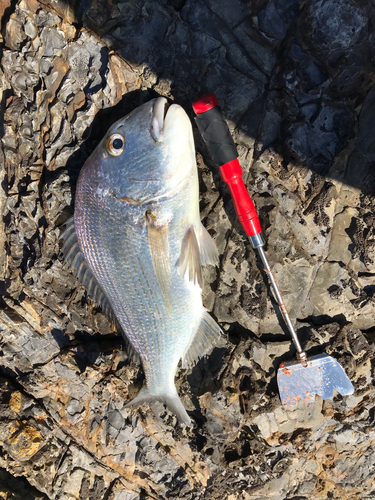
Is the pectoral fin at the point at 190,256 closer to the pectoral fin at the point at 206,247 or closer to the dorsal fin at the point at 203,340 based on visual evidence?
the pectoral fin at the point at 206,247

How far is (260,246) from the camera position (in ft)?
8.52

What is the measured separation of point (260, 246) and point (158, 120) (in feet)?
4.27

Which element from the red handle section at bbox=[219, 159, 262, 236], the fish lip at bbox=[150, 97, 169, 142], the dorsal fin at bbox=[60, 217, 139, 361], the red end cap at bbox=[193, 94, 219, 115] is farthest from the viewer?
the dorsal fin at bbox=[60, 217, 139, 361]

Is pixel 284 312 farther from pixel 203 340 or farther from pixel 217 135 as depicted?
pixel 217 135

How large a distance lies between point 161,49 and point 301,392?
3392 millimetres

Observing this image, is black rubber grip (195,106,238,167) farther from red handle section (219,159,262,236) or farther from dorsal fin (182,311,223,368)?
dorsal fin (182,311,223,368)

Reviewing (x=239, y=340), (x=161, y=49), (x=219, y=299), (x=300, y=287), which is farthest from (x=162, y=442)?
(x=161, y=49)

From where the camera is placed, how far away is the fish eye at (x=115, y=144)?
231 centimetres

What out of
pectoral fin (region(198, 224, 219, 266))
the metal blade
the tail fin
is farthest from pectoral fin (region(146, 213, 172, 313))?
the metal blade

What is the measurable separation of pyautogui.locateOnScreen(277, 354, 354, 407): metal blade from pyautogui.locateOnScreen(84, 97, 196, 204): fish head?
1.96 metres

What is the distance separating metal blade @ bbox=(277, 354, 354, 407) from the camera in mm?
2738

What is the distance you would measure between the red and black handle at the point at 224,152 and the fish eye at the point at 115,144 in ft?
2.05

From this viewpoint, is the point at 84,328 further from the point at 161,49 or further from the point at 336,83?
the point at 336,83

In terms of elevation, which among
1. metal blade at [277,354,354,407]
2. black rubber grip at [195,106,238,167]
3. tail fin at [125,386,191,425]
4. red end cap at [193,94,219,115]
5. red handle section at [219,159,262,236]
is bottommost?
metal blade at [277,354,354,407]
